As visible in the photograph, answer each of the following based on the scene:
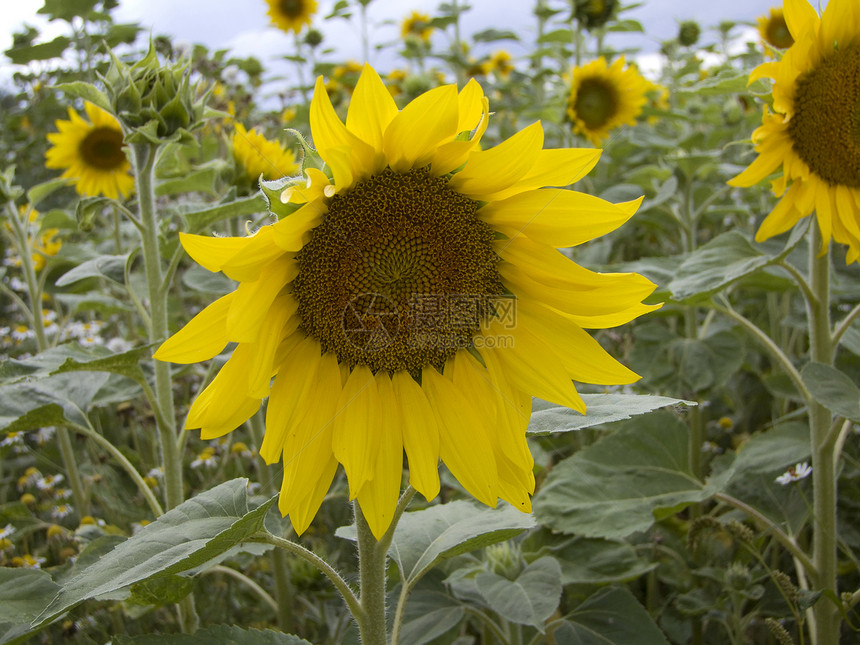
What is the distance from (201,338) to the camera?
0.99m

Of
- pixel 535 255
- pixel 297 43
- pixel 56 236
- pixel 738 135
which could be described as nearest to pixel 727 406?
pixel 738 135

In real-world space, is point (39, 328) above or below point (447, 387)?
below

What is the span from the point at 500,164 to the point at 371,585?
72 centimetres

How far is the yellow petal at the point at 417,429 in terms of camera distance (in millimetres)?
1042

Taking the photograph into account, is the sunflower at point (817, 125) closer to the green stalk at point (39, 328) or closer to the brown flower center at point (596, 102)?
the brown flower center at point (596, 102)

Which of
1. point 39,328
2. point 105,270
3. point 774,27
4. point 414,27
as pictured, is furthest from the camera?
point 414,27

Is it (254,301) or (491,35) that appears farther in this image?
(491,35)

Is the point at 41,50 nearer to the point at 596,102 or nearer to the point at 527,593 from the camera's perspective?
the point at 596,102

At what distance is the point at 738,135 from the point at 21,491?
448 centimetres

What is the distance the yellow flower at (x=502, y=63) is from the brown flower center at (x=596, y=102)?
371 centimetres

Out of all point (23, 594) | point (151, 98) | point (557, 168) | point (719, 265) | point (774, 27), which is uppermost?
point (774, 27)

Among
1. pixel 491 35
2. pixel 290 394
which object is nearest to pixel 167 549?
pixel 290 394

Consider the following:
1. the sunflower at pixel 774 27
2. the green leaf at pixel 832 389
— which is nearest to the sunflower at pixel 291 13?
the sunflower at pixel 774 27

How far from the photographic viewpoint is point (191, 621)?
1.63 m
